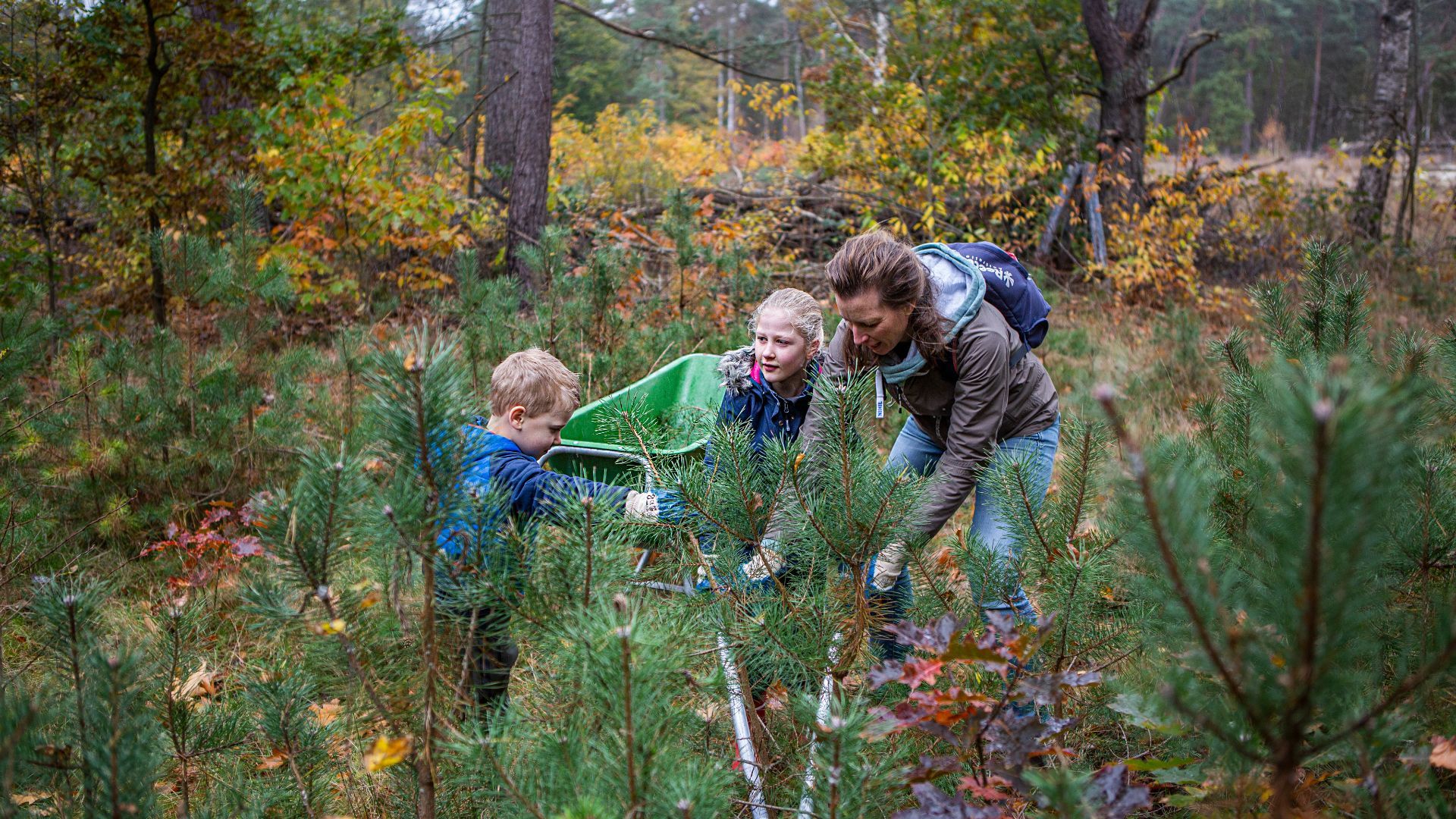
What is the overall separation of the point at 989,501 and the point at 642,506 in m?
0.88

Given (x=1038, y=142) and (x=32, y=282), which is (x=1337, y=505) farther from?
(x=1038, y=142)

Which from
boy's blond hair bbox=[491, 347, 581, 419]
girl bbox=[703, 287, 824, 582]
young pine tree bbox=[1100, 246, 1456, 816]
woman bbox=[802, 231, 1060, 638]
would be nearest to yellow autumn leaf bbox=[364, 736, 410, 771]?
young pine tree bbox=[1100, 246, 1456, 816]

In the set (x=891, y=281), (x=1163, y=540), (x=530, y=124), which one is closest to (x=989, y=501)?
(x=891, y=281)

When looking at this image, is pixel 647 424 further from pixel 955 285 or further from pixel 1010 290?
pixel 1010 290

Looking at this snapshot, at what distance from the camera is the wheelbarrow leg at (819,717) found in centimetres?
133

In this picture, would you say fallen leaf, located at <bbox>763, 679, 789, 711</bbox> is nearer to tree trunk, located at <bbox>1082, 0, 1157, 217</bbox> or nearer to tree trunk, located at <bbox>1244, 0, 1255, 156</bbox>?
tree trunk, located at <bbox>1082, 0, 1157, 217</bbox>

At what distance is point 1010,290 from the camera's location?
253cm

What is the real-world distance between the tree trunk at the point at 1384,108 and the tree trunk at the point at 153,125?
33.1 ft

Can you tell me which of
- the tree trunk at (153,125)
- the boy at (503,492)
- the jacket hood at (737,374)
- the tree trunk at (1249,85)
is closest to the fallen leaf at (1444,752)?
the boy at (503,492)

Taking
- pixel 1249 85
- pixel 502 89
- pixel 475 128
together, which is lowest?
pixel 475 128

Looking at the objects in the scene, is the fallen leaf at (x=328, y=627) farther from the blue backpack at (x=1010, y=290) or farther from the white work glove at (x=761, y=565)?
the blue backpack at (x=1010, y=290)

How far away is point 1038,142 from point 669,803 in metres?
9.35

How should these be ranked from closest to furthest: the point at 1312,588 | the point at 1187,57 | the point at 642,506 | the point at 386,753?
1. the point at 1312,588
2. the point at 386,753
3. the point at 642,506
4. the point at 1187,57

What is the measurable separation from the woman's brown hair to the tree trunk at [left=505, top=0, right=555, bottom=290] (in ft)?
18.3
